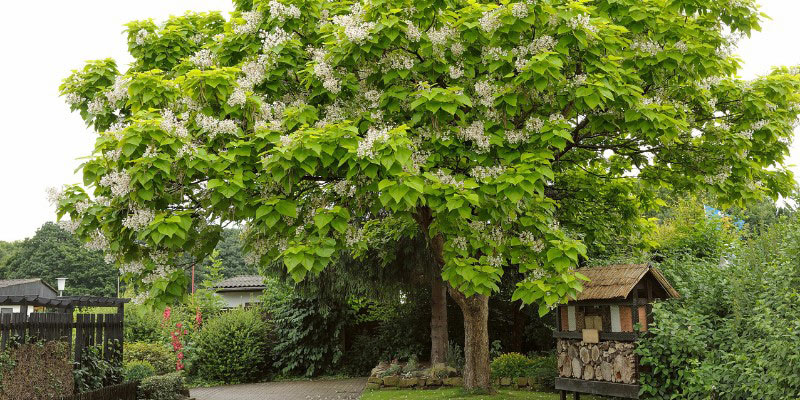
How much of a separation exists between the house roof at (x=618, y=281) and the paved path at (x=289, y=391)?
22.6 feet

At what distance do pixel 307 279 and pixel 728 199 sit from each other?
35.9 ft

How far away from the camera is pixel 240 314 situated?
20000mm

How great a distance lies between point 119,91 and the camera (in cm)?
828

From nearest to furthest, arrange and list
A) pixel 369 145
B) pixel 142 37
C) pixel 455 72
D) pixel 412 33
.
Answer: pixel 369 145 < pixel 412 33 < pixel 455 72 < pixel 142 37

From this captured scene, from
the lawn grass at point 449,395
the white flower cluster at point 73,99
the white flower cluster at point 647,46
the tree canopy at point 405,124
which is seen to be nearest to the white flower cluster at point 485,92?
the tree canopy at point 405,124

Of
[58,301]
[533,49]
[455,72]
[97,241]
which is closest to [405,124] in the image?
[455,72]

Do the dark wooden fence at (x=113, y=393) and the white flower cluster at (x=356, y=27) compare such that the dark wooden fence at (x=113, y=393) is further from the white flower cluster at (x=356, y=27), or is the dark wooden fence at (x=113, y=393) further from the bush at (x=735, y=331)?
the bush at (x=735, y=331)

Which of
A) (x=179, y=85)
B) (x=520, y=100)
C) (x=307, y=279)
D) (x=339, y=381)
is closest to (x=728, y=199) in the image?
(x=520, y=100)

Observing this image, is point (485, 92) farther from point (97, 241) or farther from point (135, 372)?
point (135, 372)

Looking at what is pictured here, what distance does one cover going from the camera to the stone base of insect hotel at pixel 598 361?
8938 mm

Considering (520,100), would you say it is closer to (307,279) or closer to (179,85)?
(179,85)

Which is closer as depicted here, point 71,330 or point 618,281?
point 618,281

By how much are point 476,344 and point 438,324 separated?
4422 mm

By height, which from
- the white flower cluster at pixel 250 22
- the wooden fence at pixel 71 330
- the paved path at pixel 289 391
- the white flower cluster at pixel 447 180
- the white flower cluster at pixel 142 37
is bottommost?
the paved path at pixel 289 391
